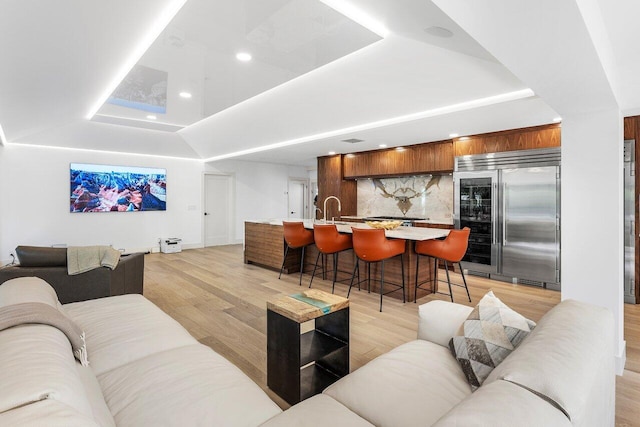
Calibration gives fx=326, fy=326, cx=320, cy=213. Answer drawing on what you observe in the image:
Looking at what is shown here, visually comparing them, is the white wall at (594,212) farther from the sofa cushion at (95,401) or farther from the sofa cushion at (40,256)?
the sofa cushion at (40,256)

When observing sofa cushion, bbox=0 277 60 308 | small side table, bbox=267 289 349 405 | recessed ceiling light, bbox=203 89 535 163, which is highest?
recessed ceiling light, bbox=203 89 535 163

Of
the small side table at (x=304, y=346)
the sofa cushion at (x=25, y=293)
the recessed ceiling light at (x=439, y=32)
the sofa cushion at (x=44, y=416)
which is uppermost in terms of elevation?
the recessed ceiling light at (x=439, y=32)

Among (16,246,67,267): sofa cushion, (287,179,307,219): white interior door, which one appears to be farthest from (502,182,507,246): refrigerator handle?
(287,179,307,219): white interior door

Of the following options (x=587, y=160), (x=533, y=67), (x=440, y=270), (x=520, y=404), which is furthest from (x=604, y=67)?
(x=440, y=270)

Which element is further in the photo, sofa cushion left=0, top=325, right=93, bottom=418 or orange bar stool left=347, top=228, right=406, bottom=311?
orange bar stool left=347, top=228, right=406, bottom=311

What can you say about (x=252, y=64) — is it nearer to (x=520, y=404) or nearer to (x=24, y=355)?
(x=24, y=355)

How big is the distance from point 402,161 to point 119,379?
232 inches

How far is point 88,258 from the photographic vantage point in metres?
3.04

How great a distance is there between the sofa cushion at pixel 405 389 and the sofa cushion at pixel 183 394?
344 mm

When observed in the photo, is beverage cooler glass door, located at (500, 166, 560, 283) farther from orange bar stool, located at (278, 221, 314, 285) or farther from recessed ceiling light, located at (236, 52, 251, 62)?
recessed ceiling light, located at (236, 52, 251, 62)

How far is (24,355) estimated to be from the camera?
39.0 inches

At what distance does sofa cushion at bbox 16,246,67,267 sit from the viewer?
2865 mm

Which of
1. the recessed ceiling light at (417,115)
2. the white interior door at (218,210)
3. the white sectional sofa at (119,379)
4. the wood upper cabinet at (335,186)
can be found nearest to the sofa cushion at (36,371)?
the white sectional sofa at (119,379)

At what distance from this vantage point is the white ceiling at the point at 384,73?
159 cm
